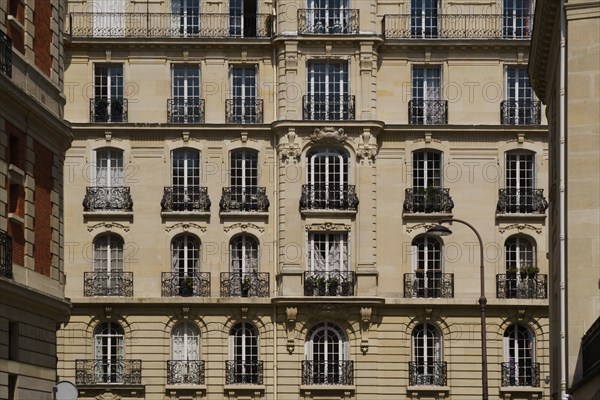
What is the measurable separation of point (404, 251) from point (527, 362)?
6.84 m

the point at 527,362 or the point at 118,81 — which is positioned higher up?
the point at 118,81

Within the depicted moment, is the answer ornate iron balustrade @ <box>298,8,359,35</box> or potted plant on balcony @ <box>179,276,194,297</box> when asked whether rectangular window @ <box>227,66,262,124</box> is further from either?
potted plant on balcony @ <box>179,276,194,297</box>

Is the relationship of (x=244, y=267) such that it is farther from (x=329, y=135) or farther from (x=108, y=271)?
(x=329, y=135)

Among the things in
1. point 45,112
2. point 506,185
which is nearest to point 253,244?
point 506,185

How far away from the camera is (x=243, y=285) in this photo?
73688mm

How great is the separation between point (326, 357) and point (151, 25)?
15.7 meters

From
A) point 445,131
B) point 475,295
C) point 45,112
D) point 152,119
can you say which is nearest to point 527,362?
point 475,295

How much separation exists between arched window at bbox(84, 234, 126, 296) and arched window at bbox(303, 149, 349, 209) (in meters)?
8.08

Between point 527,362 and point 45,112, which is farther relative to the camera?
point 527,362

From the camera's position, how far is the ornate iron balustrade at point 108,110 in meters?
74.2

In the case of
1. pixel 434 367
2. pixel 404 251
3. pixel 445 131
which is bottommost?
pixel 434 367

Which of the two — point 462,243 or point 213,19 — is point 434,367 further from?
point 213,19

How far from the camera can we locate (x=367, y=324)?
73.1m

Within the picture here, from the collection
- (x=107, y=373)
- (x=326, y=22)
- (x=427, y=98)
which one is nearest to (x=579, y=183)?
(x=427, y=98)
